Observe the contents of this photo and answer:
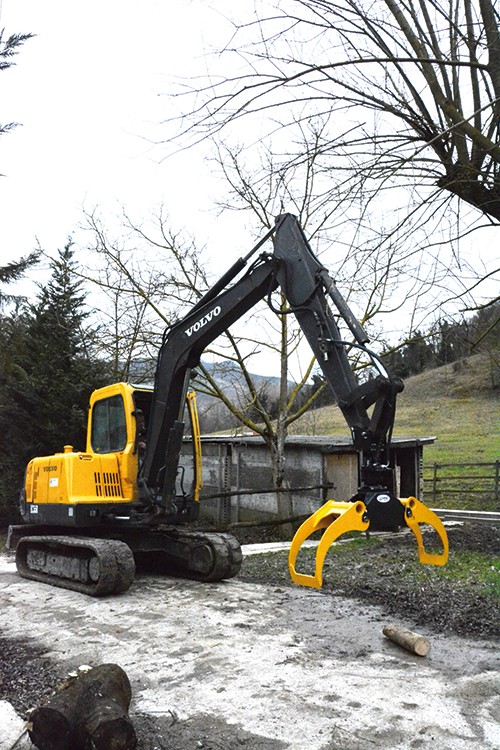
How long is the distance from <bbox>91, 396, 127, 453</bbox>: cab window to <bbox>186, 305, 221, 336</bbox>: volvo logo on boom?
1634mm

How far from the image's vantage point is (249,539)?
1620 centimetres

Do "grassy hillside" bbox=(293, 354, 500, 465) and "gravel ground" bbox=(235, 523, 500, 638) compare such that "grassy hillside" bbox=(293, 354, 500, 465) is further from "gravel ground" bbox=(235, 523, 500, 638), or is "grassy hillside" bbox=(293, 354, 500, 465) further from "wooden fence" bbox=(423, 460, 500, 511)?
"gravel ground" bbox=(235, 523, 500, 638)

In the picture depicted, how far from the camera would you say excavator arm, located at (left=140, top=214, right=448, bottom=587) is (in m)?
5.40

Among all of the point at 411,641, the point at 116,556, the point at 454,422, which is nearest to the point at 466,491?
the point at 116,556

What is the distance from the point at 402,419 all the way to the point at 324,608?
1606 inches

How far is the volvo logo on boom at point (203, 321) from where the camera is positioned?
8.80 metres

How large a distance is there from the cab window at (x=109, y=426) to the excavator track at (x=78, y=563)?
1447 mm

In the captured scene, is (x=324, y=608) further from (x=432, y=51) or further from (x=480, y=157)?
(x=432, y=51)

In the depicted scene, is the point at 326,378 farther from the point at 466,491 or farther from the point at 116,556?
the point at 466,491

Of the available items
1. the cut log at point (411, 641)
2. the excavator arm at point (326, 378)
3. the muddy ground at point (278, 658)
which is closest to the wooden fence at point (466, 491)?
the muddy ground at point (278, 658)

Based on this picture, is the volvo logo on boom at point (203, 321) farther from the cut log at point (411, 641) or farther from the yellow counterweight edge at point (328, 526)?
the cut log at point (411, 641)

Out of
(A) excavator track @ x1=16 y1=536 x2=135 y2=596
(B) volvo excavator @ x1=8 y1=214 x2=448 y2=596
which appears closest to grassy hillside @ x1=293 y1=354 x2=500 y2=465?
(B) volvo excavator @ x1=8 y1=214 x2=448 y2=596

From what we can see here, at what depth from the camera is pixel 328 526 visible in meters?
5.34

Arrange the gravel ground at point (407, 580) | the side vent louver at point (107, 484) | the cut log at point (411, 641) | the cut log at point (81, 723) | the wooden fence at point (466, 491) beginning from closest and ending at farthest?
the cut log at point (81, 723), the cut log at point (411, 641), the gravel ground at point (407, 580), the side vent louver at point (107, 484), the wooden fence at point (466, 491)
